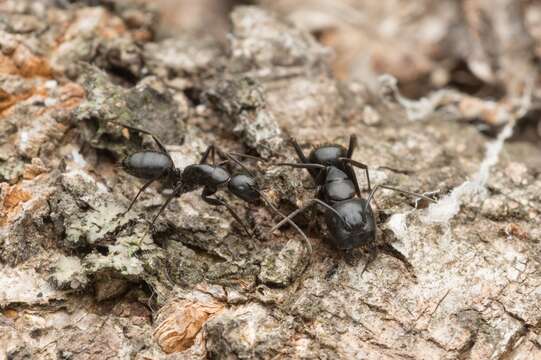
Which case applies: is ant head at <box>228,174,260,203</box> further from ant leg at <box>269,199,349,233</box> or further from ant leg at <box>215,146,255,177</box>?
ant leg at <box>269,199,349,233</box>

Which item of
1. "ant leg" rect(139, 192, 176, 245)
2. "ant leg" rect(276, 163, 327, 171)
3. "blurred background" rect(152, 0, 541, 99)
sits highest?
"blurred background" rect(152, 0, 541, 99)

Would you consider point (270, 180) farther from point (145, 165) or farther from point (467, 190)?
point (467, 190)

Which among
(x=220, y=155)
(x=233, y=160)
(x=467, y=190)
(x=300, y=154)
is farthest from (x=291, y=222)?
(x=467, y=190)

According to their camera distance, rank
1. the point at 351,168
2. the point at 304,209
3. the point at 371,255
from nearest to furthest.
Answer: the point at 371,255, the point at 304,209, the point at 351,168

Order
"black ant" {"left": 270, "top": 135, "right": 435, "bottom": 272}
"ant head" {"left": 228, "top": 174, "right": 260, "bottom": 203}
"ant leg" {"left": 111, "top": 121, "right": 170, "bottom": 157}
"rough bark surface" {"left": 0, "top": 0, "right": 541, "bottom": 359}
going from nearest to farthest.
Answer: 1. "rough bark surface" {"left": 0, "top": 0, "right": 541, "bottom": 359}
2. "black ant" {"left": 270, "top": 135, "right": 435, "bottom": 272}
3. "ant head" {"left": 228, "top": 174, "right": 260, "bottom": 203}
4. "ant leg" {"left": 111, "top": 121, "right": 170, "bottom": 157}

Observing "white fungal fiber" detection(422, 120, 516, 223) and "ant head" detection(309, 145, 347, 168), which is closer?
"white fungal fiber" detection(422, 120, 516, 223)

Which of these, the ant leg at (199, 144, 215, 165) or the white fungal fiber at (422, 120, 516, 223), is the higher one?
the white fungal fiber at (422, 120, 516, 223)

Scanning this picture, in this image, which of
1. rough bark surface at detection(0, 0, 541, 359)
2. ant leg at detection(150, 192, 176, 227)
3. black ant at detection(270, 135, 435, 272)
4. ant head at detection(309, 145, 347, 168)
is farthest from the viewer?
ant head at detection(309, 145, 347, 168)

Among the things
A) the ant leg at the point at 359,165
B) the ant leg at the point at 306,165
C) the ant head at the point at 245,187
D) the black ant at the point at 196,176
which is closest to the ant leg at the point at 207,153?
the black ant at the point at 196,176

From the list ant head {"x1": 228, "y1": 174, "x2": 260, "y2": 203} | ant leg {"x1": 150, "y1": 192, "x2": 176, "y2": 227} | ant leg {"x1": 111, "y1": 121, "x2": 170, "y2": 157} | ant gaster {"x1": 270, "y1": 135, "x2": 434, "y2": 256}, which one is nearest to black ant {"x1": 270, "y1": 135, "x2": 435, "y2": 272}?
ant gaster {"x1": 270, "y1": 135, "x2": 434, "y2": 256}

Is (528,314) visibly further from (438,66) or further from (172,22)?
(172,22)
